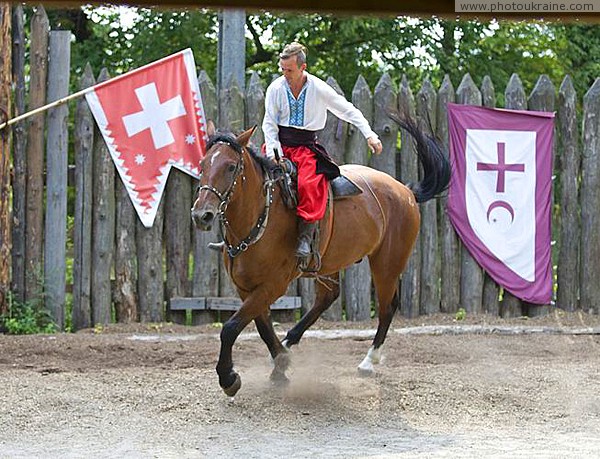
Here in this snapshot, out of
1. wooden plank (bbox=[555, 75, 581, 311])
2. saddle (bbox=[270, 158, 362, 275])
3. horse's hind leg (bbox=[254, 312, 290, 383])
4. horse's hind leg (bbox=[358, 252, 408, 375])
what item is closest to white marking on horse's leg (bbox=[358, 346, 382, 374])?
horse's hind leg (bbox=[358, 252, 408, 375])

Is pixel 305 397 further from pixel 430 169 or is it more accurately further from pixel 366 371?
pixel 430 169

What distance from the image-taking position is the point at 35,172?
9.01m

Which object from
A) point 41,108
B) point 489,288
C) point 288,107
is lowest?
point 489,288

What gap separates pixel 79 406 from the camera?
6.19 meters

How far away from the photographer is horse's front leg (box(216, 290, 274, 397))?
607cm

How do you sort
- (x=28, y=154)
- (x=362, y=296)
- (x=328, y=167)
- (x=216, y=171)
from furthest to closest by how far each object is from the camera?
1. (x=362, y=296)
2. (x=28, y=154)
3. (x=328, y=167)
4. (x=216, y=171)

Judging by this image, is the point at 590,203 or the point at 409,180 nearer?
the point at 409,180

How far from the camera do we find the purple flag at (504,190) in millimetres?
9734

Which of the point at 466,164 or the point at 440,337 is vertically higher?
the point at 466,164

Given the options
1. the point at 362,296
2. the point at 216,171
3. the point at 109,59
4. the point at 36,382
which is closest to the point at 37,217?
the point at 36,382

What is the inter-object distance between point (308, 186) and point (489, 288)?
396 centimetres

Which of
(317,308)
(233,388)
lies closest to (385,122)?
(317,308)

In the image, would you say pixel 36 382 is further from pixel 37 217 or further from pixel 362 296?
pixel 362 296

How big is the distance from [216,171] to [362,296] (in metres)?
4.15
